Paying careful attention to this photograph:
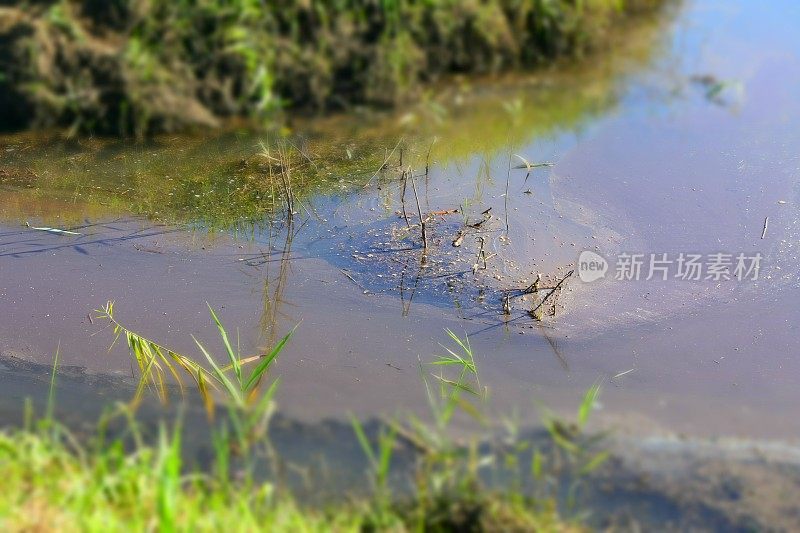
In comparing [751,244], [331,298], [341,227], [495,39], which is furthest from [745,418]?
[495,39]

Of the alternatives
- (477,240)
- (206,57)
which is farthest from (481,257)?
(206,57)

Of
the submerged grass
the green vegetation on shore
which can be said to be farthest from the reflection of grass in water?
the submerged grass

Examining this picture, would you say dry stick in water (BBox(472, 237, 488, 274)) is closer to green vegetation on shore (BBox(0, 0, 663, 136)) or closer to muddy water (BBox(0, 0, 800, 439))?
muddy water (BBox(0, 0, 800, 439))

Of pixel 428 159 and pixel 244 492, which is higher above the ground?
pixel 428 159

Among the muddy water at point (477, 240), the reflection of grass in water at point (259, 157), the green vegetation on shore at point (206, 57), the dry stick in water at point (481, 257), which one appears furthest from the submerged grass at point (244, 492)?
the green vegetation on shore at point (206, 57)

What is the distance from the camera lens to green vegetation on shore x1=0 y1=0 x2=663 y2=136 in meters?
3.97

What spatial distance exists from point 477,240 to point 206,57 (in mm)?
1769

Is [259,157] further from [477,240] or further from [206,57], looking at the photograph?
[477,240]

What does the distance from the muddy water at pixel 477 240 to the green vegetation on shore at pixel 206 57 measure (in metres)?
0.16

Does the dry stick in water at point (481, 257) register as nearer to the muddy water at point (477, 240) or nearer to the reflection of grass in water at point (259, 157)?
the muddy water at point (477, 240)

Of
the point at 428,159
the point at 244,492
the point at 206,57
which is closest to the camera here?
the point at 244,492

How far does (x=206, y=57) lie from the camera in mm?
4031

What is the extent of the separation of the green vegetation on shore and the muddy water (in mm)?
162

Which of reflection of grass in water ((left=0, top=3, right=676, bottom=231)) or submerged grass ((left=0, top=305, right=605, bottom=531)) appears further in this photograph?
reflection of grass in water ((left=0, top=3, right=676, bottom=231))
